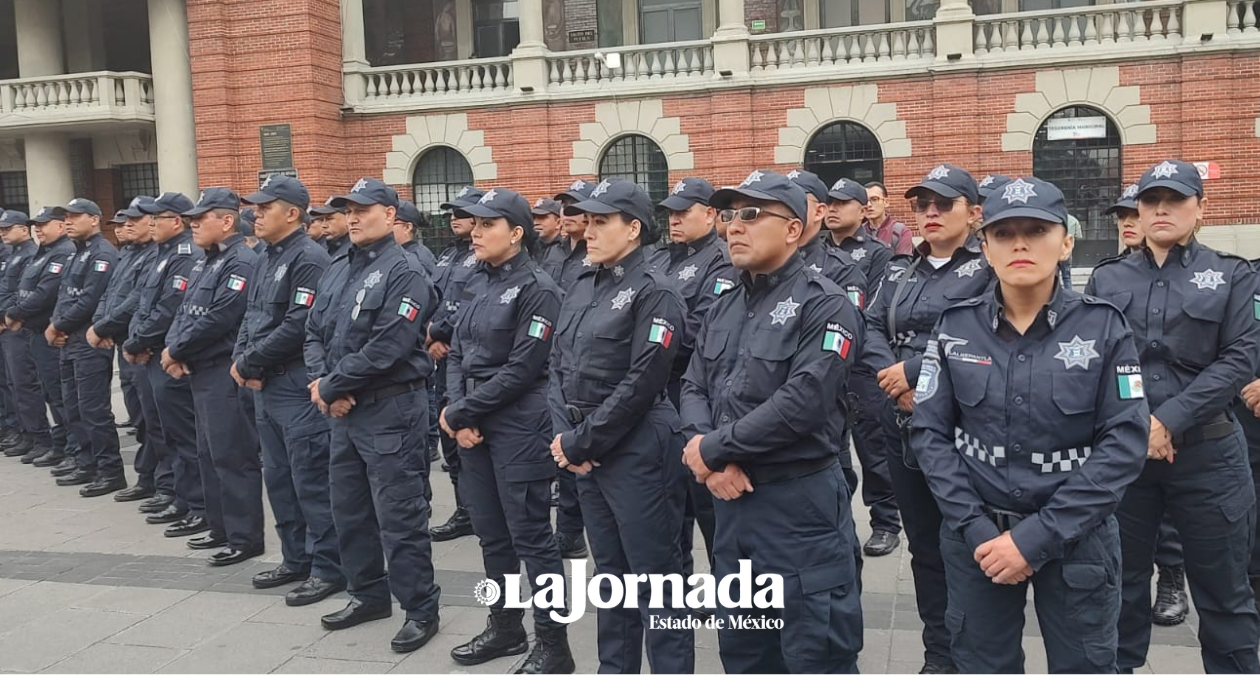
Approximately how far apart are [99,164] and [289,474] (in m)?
21.2

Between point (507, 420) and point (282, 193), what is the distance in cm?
251

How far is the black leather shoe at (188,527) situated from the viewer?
7.72 meters

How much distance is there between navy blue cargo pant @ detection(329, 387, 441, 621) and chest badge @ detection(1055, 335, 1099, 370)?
343 cm

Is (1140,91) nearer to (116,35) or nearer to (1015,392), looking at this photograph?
(1015,392)

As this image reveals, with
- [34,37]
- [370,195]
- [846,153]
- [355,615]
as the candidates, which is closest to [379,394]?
[370,195]

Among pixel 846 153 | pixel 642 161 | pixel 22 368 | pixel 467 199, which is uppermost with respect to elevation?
pixel 642 161

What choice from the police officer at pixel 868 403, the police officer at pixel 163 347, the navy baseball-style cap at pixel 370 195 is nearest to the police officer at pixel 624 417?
the navy baseball-style cap at pixel 370 195

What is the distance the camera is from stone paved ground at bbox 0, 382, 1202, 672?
16.9 ft

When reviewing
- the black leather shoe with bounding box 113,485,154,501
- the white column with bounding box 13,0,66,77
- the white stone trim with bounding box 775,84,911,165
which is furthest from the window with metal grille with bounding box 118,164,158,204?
the black leather shoe with bounding box 113,485,154,501

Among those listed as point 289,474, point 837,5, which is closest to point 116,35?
point 837,5

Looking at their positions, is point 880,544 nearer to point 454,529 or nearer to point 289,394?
point 454,529

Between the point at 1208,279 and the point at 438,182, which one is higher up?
the point at 438,182

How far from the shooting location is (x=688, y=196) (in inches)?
264

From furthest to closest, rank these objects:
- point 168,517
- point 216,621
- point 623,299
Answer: point 168,517 → point 216,621 → point 623,299
